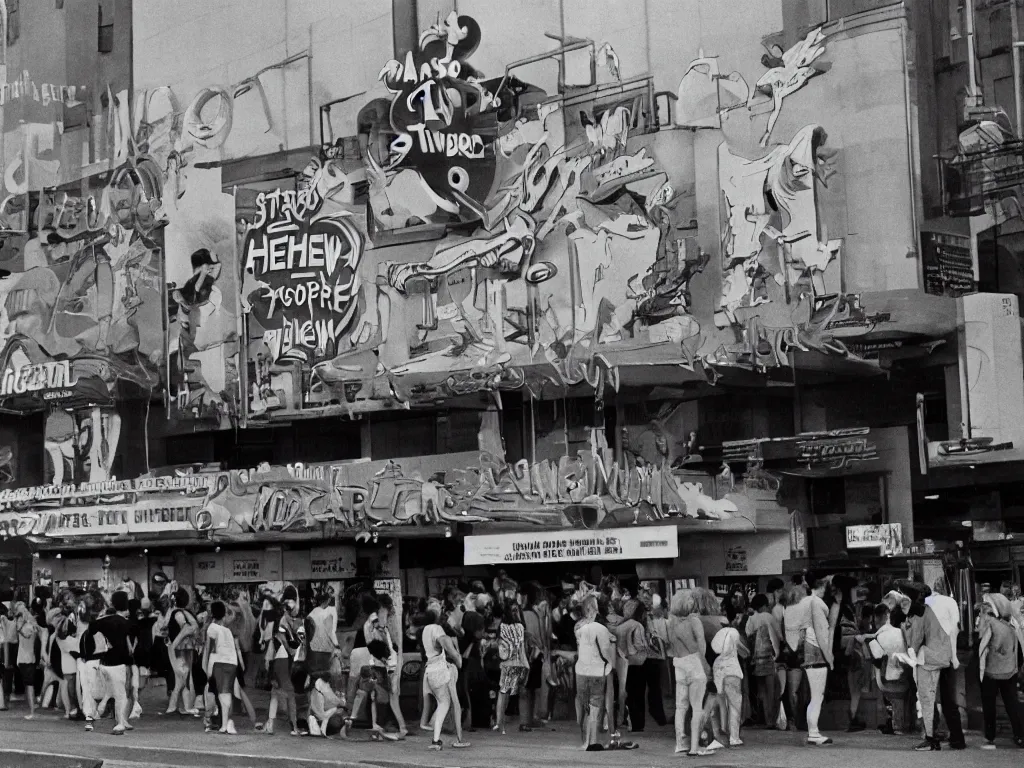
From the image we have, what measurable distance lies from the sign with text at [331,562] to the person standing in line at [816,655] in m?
16.5

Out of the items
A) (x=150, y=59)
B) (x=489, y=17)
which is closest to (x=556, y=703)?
(x=489, y=17)

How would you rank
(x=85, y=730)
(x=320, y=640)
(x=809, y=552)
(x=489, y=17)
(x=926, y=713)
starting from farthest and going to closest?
(x=489, y=17), (x=809, y=552), (x=85, y=730), (x=320, y=640), (x=926, y=713)

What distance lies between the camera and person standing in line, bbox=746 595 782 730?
67.0ft

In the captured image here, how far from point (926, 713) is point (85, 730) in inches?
482

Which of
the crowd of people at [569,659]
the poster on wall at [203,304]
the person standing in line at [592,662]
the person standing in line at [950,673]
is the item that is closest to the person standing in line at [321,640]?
the crowd of people at [569,659]

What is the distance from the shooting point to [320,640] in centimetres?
2145

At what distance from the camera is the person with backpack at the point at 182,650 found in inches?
953

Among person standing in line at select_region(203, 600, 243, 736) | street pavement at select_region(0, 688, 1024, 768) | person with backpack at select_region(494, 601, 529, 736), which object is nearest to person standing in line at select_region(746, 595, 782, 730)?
street pavement at select_region(0, 688, 1024, 768)

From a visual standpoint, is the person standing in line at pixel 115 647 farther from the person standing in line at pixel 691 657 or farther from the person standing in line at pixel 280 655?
the person standing in line at pixel 691 657

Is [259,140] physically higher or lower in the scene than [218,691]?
higher

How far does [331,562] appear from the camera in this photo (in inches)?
1361

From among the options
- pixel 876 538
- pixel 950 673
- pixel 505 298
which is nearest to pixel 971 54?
pixel 876 538

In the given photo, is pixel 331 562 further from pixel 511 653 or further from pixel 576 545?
pixel 511 653

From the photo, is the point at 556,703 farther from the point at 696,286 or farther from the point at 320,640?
the point at 696,286
